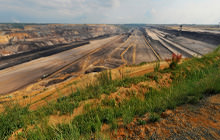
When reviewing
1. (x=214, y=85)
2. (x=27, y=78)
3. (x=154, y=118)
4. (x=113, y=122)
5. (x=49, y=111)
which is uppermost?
(x=214, y=85)

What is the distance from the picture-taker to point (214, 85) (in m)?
4.30

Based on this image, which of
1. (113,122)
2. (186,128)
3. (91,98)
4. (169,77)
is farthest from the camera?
(169,77)

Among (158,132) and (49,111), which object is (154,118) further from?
(49,111)

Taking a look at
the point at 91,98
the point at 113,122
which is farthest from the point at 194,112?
the point at 91,98

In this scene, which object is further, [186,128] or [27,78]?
[27,78]

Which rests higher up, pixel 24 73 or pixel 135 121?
pixel 135 121

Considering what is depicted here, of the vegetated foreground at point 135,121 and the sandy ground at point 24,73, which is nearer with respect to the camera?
the vegetated foreground at point 135,121

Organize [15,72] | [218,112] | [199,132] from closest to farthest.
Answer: [199,132]
[218,112]
[15,72]

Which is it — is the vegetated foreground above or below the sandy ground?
above

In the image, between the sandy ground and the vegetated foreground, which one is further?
the sandy ground

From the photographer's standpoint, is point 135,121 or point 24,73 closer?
point 135,121

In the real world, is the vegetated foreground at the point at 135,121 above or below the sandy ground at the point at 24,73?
above

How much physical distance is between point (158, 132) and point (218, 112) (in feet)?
7.10

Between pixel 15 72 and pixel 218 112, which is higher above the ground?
pixel 218 112
